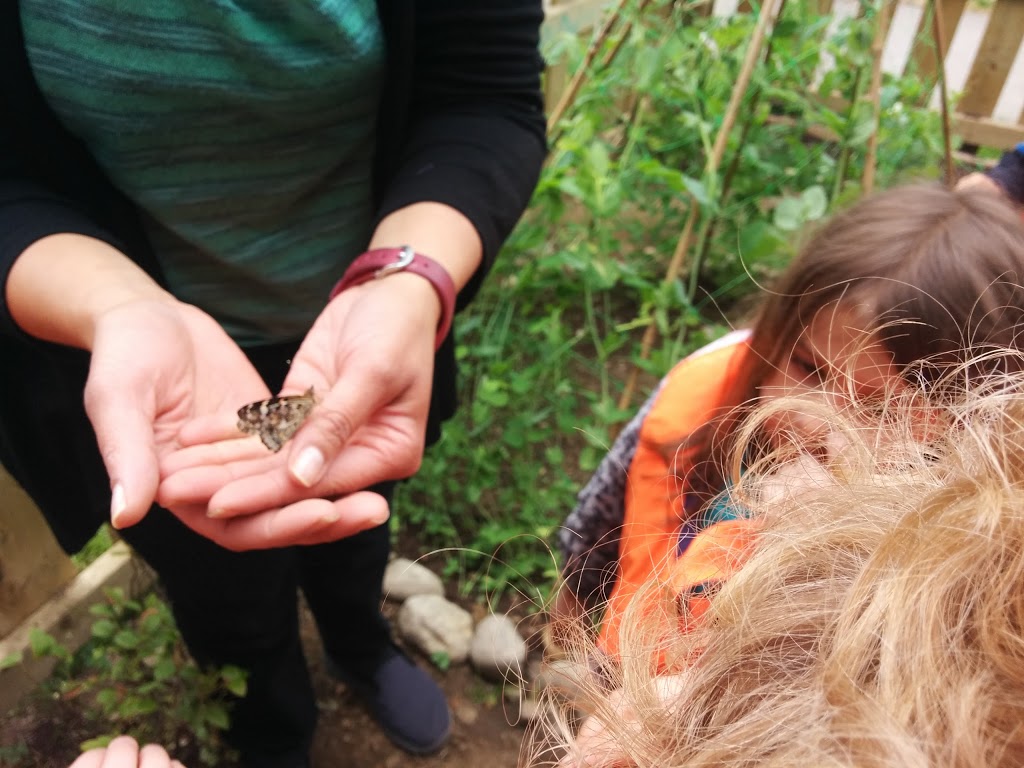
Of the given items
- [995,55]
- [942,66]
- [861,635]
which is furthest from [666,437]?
[995,55]

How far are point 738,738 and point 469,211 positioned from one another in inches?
31.9

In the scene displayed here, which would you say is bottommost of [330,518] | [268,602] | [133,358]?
[268,602]

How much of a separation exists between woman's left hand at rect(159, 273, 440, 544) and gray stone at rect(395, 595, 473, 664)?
953mm

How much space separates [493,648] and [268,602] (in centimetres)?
76

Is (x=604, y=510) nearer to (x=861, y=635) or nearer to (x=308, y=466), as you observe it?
(x=308, y=466)

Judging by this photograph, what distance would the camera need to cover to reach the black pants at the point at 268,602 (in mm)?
1071

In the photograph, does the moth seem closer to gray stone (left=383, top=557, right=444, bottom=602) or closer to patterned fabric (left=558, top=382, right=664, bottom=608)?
patterned fabric (left=558, top=382, right=664, bottom=608)

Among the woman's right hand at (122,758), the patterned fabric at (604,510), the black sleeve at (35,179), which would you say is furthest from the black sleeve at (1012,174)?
the woman's right hand at (122,758)

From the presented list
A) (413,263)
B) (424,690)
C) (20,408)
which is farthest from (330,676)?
(413,263)

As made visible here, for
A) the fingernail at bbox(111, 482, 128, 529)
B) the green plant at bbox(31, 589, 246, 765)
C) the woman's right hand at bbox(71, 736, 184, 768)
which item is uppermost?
the fingernail at bbox(111, 482, 128, 529)

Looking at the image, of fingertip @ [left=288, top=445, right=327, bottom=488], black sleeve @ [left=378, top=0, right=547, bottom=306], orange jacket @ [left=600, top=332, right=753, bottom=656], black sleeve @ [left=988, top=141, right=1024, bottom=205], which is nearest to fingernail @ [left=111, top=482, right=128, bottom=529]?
fingertip @ [left=288, top=445, right=327, bottom=488]

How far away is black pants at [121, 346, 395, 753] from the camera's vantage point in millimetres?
1071

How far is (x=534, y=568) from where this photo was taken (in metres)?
1.93

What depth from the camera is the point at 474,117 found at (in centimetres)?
112
